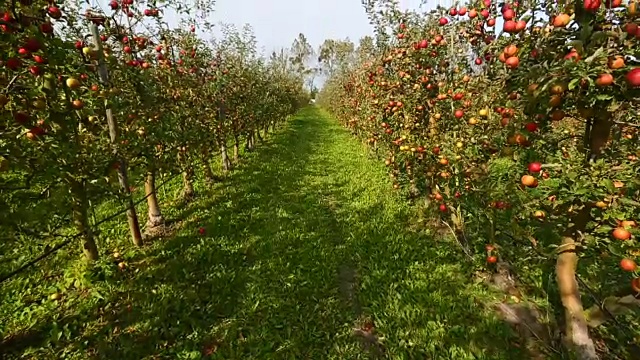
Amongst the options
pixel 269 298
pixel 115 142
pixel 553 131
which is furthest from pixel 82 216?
pixel 553 131

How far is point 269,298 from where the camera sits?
423 cm

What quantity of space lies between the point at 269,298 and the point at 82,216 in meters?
2.34

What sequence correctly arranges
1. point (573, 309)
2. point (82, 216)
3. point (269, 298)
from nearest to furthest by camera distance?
1. point (573, 309)
2. point (82, 216)
3. point (269, 298)

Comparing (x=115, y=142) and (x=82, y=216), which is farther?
(x=115, y=142)

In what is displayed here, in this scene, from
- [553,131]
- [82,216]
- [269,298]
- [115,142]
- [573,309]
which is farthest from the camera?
[115,142]

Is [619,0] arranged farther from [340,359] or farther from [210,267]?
[210,267]

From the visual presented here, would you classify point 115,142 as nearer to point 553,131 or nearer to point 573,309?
point 553,131

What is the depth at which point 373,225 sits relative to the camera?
244 inches

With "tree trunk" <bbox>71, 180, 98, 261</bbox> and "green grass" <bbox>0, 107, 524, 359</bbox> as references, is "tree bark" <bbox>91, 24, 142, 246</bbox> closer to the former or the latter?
"green grass" <bbox>0, 107, 524, 359</bbox>

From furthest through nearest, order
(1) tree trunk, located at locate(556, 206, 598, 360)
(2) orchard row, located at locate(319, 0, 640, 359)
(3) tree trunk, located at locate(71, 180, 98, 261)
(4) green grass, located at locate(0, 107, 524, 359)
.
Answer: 1. (4) green grass, located at locate(0, 107, 524, 359)
2. (3) tree trunk, located at locate(71, 180, 98, 261)
3. (1) tree trunk, located at locate(556, 206, 598, 360)
4. (2) orchard row, located at locate(319, 0, 640, 359)

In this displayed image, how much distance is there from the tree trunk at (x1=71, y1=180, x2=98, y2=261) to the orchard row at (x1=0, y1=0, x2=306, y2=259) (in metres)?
0.01

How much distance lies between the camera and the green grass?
11.4 feet

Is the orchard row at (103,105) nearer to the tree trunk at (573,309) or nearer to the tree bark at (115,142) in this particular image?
the tree bark at (115,142)

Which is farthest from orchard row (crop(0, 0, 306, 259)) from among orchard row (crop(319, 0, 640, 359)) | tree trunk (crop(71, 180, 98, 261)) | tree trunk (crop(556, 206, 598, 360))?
tree trunk (crop(556, 206, 598, 360))
